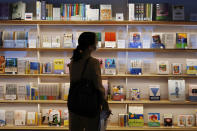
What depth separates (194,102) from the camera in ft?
16.9

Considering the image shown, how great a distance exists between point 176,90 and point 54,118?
7.65 ft

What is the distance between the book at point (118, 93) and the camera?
524 cm

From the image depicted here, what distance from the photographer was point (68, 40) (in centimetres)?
532

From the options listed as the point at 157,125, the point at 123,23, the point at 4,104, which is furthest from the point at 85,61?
the point at 4,104

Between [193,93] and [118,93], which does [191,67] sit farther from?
[118,93]

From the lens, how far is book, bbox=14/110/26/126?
5.24 meters

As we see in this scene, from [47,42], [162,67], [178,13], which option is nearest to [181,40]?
[178,13]

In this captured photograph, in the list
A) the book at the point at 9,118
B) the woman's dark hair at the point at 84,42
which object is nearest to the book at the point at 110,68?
the book at the point at 9,118

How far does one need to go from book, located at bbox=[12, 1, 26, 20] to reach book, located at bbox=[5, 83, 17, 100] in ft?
4.19

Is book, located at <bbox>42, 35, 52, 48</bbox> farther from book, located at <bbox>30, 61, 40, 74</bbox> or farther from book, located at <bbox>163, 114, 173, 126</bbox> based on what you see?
book, located at <bbox>163, 114, 173, 126</bbox>

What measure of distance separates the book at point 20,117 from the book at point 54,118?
49cm

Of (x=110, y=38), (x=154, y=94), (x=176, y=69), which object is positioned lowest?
(x=154, y=94)

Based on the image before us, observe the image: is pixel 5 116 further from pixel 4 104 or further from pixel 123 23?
pixel 123 23

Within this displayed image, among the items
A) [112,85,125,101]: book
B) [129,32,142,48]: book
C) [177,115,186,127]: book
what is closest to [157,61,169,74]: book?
[129,32,142,48]: book
